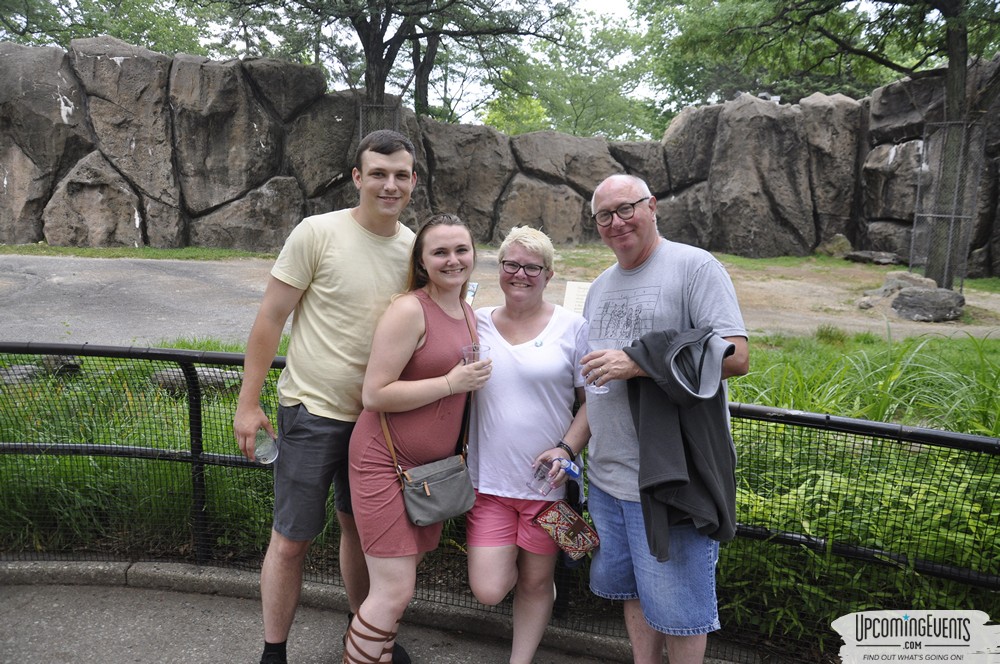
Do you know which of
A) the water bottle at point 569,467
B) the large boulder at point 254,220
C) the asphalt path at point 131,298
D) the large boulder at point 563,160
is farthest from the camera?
the large boulder at point 563,160

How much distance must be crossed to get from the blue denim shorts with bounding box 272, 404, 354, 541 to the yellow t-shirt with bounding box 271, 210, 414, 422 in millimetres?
37

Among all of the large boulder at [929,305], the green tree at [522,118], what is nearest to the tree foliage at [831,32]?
the large boulder at [929,305]

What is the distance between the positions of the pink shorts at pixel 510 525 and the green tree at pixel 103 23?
65.2 feet

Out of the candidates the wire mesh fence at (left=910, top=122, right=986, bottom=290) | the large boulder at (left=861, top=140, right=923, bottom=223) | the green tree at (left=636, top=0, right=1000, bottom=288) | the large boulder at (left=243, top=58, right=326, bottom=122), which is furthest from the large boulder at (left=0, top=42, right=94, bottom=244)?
the large boulder at (left=861, top=140, right=923, bottom=223)

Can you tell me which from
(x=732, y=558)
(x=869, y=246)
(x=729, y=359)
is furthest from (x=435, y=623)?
(x=869, y=246)

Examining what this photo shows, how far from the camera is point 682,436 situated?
197 centimetres

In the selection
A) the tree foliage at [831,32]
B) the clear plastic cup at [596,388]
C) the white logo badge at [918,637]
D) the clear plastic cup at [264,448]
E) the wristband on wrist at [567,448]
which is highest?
the tree foliage at [831,32]

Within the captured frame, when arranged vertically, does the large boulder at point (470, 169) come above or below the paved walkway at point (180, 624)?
above

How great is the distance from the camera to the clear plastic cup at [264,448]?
239cm

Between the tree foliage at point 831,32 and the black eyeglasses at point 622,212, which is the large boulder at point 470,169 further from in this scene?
the black eyeglasses at point 622,212

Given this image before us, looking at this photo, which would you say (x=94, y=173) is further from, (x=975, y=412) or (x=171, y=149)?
(x=975, y=412)

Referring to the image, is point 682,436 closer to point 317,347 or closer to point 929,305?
point 317,347

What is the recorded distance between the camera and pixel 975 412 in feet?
11.6

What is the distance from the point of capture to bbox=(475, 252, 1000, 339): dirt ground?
872cm
